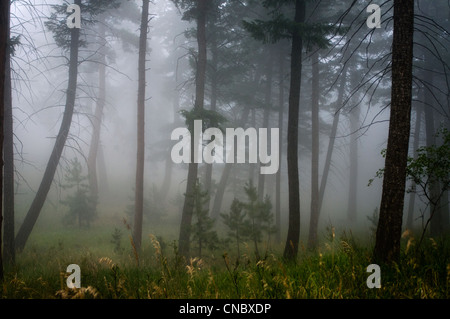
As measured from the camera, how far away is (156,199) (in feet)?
60.1

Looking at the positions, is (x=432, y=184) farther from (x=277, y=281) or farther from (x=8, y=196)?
(x=8, y=196)

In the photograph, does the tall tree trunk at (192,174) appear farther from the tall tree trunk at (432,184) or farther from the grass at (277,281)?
the tall tree trunk at (432,184)

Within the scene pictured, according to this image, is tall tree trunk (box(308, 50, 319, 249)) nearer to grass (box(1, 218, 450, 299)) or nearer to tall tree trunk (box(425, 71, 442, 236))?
tall tree trunk (box(425, 71, 442, 236))

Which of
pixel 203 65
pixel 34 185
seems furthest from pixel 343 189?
pixel 34 185

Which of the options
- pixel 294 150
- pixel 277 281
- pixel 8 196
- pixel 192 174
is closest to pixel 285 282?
pixel 277 281

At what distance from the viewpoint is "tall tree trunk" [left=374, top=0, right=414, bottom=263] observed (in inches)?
172

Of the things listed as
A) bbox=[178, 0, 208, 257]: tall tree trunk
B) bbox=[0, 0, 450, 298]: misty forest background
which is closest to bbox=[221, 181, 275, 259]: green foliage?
bbox=[0, 0, 450, 298]: misty forest background

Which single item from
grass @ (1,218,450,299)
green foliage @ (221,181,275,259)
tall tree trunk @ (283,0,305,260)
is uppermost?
tall tree trunk @ (283,0,305,260)

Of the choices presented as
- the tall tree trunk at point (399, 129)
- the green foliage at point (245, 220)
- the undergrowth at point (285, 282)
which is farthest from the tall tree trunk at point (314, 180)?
the undergrowth at point (285, 282)

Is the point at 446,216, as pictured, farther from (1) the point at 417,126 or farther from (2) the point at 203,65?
(2) the point at 203,65

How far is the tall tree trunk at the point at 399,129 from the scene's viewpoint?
437 cm

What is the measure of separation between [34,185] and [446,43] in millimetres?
31844

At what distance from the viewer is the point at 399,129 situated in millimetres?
4410
